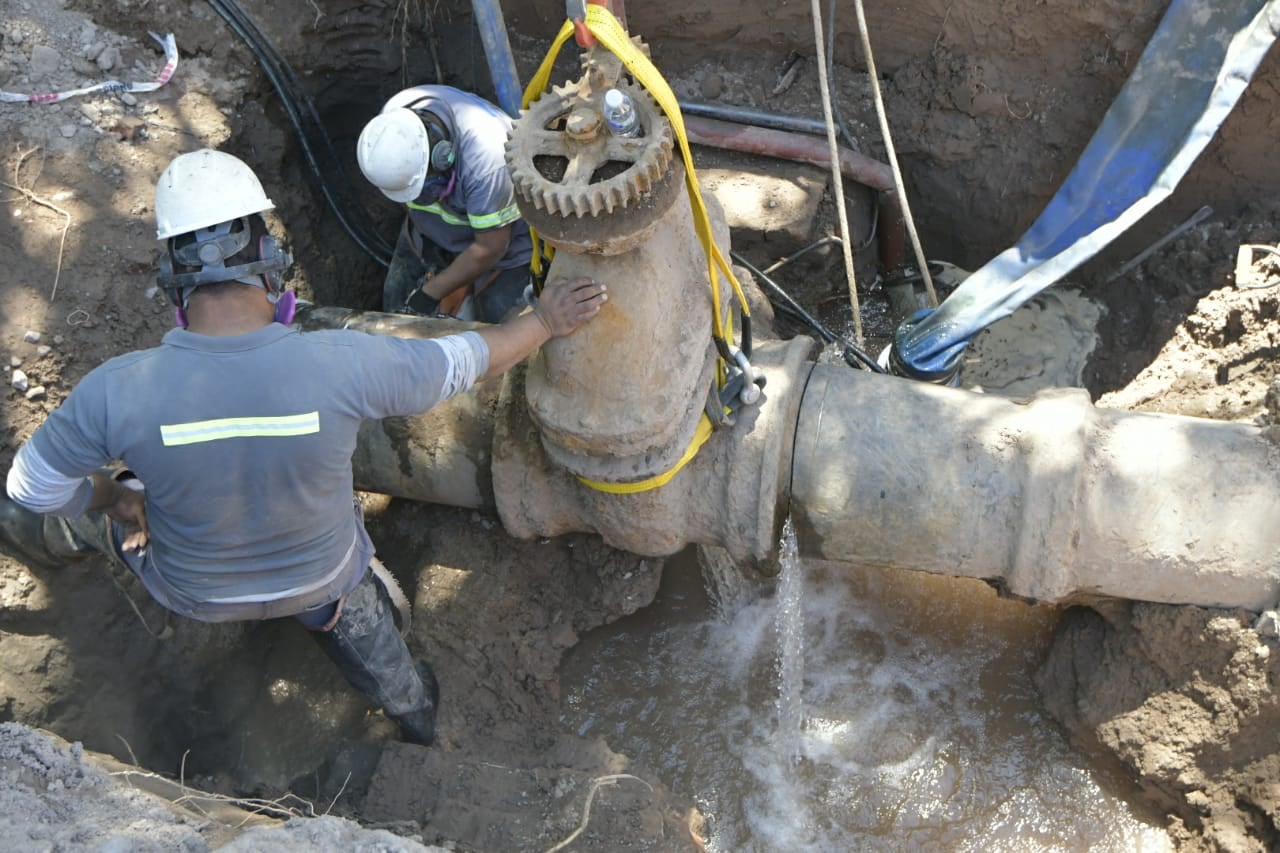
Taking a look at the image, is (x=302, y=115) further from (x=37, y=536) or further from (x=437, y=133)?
(x=37, y=536)

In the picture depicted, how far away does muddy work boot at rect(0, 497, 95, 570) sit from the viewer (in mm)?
3299

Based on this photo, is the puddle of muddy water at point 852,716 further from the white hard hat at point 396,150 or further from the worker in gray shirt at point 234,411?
the white hard hat at point 396,150

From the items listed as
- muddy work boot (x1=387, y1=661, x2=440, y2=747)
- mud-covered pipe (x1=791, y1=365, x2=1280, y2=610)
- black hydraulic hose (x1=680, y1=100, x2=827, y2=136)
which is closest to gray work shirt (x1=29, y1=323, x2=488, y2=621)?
muddy work boot (x1=387, y1=661, x2=440, y2=747)

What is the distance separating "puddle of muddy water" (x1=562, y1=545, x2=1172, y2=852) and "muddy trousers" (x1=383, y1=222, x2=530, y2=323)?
4.30 feet

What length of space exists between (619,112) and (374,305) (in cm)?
291

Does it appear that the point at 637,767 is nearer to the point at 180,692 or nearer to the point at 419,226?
the point at 180,692

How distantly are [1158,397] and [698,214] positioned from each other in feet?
8.37

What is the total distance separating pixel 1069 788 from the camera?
150 inches

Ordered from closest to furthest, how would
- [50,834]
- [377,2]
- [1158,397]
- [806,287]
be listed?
[50,834] → [1158,397] → [377,2] → [806,287]

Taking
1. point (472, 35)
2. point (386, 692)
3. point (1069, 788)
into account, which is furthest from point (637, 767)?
point (472, 35)

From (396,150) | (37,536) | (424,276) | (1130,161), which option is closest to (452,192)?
(396,150)

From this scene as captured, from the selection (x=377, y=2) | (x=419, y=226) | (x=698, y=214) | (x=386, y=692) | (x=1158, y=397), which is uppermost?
(x=698, y=214)

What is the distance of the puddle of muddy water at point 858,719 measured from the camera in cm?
375

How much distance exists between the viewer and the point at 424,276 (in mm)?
4387
